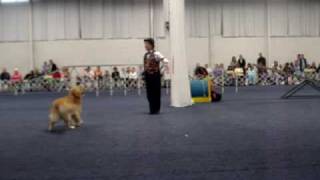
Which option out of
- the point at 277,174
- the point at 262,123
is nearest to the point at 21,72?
the point at 262,123

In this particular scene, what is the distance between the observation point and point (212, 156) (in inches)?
216

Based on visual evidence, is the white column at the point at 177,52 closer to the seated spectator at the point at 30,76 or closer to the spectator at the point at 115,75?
the spectator at the point at 115,75

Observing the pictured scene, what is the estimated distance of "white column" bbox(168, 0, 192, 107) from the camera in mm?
12289

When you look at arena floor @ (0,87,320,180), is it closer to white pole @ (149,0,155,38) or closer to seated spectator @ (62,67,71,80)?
seated spectator @ (62,67,71,80)

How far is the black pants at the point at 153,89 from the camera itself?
10.1 m

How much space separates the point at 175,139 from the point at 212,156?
4.39 ft

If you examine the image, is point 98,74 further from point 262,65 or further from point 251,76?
point 262,65

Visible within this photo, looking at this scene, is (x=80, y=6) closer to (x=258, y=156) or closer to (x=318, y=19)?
(x=318, y=19)

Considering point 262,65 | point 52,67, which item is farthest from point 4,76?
point 262,65

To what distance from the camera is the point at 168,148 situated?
6.06 metres

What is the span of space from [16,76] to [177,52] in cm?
1117

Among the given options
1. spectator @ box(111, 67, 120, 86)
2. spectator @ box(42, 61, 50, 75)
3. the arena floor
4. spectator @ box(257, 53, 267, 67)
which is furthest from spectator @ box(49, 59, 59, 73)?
the arena floor

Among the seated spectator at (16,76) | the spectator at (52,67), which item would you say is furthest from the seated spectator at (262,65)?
the seated spectator at (16,76)

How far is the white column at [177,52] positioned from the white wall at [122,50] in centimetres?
1063
